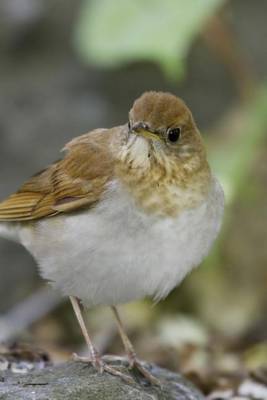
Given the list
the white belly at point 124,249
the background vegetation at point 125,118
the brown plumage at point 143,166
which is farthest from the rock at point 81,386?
the background vegetation at point 125,118

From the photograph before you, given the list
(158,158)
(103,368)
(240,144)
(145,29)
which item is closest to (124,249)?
(158,158)

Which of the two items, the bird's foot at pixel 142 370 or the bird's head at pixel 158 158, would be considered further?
the bird's foot at pixel 142 370

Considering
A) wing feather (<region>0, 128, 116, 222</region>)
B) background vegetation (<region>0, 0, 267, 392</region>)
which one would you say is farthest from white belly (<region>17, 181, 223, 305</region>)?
background vegetation (<region>0, 0, 267, 392</region>)

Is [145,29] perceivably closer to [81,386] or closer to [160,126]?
[160,126]

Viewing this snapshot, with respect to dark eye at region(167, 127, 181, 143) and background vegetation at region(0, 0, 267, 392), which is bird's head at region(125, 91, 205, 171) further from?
background vegetation at region(0, 0, 267, 392)

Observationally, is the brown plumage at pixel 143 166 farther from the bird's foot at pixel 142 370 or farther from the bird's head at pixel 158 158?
the bird's foot at pixel 142 370

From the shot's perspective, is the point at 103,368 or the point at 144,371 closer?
the point at 103,368

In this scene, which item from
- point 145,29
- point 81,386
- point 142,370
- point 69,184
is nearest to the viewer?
point 81,386
